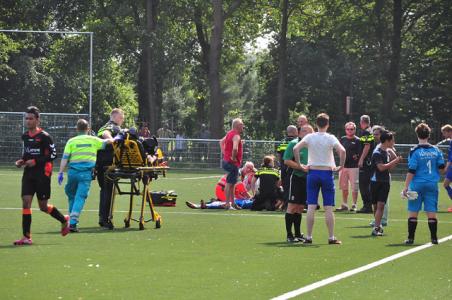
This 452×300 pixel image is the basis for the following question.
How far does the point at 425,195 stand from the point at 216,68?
1528 inches

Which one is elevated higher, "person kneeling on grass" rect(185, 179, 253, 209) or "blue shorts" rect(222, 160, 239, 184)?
"blue shorts" rect(222, 160, 239, 184)

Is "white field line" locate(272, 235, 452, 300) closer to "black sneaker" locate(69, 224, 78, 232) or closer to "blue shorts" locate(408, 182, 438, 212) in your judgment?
"blue shorts" locate(408, 182, 438, 212)

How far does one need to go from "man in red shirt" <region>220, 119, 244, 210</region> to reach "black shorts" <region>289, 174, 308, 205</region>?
23.8 ft

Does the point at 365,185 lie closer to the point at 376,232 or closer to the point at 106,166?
the point at 376,232

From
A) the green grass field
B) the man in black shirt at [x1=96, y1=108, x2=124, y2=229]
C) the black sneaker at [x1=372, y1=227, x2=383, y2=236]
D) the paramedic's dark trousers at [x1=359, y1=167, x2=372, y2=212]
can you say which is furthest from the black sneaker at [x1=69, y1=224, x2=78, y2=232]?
the paramedic's dark trousers at [x1=359, y1=167, x2=372, y2=212]

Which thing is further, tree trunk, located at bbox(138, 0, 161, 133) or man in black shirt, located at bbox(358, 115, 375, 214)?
tree trunk, located at bbox(138, 0, 161, 133)

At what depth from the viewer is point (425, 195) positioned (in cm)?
1670

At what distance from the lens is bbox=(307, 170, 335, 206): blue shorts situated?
16.4 meters

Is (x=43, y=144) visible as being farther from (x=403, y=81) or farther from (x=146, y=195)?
(x=403, y=81)

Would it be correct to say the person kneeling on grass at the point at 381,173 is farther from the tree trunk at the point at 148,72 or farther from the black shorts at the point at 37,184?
the tree trunk at the point at 148,72

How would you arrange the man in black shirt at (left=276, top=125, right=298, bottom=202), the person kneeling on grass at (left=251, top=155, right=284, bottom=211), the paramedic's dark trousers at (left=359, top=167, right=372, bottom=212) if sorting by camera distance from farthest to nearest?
the person kneeling on grass at (left=251, top=155, right=284, bottom=211)
the paramedic's dark trousers at (left=359, top=167, right=372, bottom=212)
the man in black shirt at (left=276, top=125, right=298, bottom=202)

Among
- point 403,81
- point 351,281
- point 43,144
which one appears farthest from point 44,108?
point 351,281

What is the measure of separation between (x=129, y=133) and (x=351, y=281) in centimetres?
708

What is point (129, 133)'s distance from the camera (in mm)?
18359
